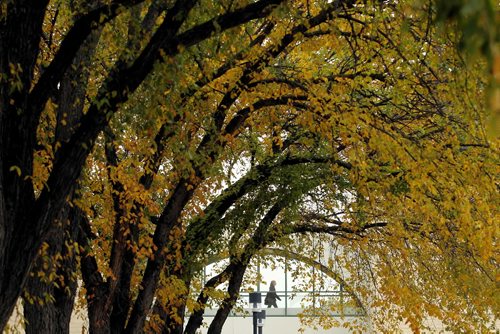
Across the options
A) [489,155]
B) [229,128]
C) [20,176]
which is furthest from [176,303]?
[20,176]

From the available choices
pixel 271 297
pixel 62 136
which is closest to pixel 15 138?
pixel 62 136

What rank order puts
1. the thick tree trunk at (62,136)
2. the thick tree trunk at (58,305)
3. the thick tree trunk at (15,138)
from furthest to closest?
the thick tree trunk at (58,305) → the thick tree trunk at (62,136) → the thick tree trunk at (15,138)

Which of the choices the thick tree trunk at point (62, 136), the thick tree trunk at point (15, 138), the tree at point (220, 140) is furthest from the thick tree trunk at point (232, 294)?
the thick tree trunk at point (15, 138)

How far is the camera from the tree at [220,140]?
596 cm

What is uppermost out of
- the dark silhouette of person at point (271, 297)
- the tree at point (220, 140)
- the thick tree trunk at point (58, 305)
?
the dark silhouette of person at point (271, 297)

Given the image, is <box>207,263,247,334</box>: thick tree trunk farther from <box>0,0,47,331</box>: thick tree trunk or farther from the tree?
<box>0,0,47,331</box>: thick tree trunk

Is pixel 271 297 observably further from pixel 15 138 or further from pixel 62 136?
pixel 15 138

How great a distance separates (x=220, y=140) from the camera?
9.23 m

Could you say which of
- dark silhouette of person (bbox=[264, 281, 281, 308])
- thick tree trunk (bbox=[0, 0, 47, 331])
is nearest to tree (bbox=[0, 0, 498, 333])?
thick tree trunk (bbox=[0, 0, 47, 331])

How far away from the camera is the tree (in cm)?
596

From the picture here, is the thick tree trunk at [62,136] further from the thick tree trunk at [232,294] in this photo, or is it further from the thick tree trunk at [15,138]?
the thick tree trunk at [232,294]

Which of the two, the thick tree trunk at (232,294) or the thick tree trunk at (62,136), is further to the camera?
the thick tree trunk at (232,294)

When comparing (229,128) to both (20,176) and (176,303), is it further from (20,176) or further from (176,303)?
(20,176)

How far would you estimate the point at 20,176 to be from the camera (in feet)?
19.8
